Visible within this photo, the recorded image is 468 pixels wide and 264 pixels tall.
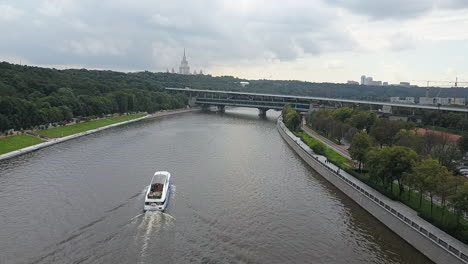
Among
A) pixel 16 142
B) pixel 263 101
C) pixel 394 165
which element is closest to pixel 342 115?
pixel 394 165

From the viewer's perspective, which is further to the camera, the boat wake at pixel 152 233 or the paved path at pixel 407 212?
the boat wake at pixel 152 233

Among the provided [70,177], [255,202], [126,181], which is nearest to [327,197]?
[255,202]

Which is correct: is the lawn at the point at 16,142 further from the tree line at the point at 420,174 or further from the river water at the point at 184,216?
the tree line at the point at 420,174

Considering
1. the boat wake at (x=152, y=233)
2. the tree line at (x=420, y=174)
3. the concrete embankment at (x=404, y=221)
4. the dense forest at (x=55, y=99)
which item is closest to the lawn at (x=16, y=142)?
the dense forest at (x=55, y=99)

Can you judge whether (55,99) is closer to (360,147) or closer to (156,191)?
(156,191)

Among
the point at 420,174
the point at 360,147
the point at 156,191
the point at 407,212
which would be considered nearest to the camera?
the point at 420,174

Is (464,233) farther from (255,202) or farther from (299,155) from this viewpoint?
(299,155)
